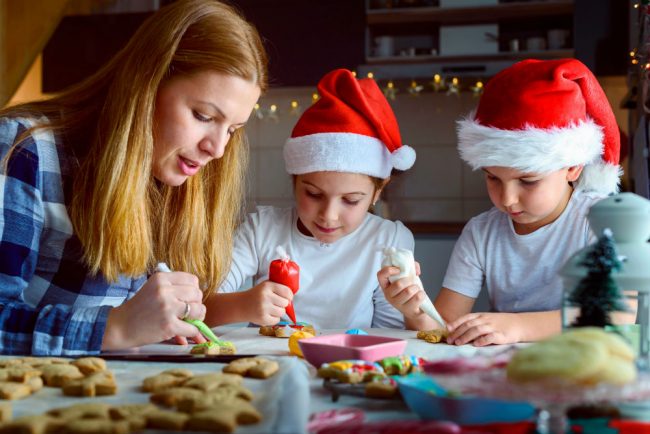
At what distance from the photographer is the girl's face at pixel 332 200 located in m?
1.67

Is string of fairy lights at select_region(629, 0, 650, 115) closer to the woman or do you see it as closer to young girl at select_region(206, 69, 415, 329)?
young girl at select_region(206, 69, 415, 329)

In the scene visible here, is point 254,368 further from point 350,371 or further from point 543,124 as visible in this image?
point 543,124

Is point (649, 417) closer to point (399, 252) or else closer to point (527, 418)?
point (527, 418)

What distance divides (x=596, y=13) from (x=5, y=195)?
10.00 feet

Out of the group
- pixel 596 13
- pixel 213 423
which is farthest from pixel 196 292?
pixel 596 13

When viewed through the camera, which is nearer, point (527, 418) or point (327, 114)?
point (527, 418)

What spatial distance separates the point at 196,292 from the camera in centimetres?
104

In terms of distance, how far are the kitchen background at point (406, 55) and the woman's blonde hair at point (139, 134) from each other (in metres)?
1.67

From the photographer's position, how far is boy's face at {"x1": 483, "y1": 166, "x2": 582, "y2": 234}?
1.51 m

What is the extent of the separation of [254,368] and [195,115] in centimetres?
60

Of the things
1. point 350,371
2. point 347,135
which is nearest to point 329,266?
point 347,135

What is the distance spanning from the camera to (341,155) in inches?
65.9

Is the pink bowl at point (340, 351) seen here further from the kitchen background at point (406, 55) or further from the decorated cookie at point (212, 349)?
the kitchen background at point (406, 55)

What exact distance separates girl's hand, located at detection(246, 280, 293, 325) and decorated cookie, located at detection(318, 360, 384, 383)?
1.86 feet
